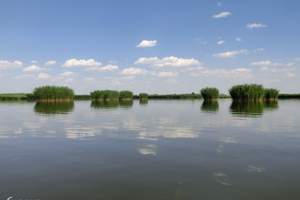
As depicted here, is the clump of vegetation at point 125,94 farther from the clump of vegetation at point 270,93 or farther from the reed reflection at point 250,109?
the reed reflection at point 250,109

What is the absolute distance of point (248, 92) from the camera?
98.2m

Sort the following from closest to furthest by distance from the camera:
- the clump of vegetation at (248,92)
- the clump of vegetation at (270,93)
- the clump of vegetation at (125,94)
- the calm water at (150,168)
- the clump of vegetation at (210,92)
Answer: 1. the calm water at (150,168)
2. the clump of vegetation at (248,92)
3. the clump of vegetation at (270,93)
4. the clump of vegetation at (210,92)
5. the clump of vegetation at (125,94)

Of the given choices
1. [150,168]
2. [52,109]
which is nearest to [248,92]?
[52,109]

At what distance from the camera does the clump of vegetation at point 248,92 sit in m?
98.9

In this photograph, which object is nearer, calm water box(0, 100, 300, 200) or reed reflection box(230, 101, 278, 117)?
calm water box(0, 100, 300, 200)

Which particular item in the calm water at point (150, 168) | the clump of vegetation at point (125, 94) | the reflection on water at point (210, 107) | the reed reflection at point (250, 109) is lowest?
the calm water at point (150, 168)

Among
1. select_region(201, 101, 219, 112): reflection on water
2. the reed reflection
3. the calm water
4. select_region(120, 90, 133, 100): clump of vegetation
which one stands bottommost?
the calm water

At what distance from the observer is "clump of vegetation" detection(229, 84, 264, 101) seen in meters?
98.9

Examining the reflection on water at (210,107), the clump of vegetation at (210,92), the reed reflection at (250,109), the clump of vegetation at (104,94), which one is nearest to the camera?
the reed reflection at (250,109)

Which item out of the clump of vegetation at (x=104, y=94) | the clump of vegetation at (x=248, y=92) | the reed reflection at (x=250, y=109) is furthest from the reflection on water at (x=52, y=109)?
the clump of vegetation at (x=248, y=92)

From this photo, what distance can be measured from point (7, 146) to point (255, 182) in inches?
488

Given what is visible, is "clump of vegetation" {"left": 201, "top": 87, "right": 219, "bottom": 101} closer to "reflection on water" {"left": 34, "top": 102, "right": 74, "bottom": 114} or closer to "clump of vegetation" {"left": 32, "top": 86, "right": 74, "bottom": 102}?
"clump of vegetation" {"left": 32, "top": 86, "right": 74, "bottom": 102}

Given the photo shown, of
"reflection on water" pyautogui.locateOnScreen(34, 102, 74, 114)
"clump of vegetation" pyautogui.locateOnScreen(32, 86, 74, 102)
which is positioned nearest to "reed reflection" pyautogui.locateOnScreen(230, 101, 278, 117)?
"reflection on water" pyautogui.locateOnScreen(34, 102, 74, 114)

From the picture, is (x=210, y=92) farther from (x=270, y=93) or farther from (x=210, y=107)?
(x=210, y=107)
